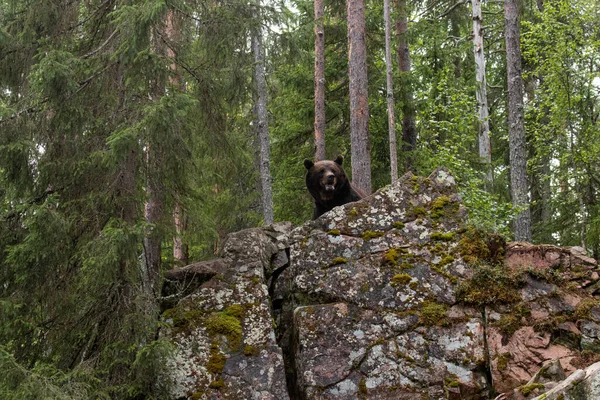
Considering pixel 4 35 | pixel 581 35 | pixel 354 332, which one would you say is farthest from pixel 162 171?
pixel 581 35

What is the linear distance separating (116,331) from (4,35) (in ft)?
15.4

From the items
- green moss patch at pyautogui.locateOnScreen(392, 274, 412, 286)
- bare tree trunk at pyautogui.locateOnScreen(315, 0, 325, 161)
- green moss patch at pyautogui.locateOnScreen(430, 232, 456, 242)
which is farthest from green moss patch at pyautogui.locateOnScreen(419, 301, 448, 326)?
bare tree trunk at pyautogui.locateOnScreen(315, 0, 325, 161)

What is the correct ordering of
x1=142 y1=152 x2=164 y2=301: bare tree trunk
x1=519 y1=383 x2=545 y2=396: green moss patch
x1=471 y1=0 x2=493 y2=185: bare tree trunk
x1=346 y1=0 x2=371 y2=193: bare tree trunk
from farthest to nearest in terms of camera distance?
x1=471 y1=0 x2=493 y2=185: bare tree trunk → x1=346 y1=0 x2=371 y2=193: bare tree trunk → x1=142 y1=152 x2=164 y2=301: bare tree trunk → x1=519 y1=383 x2=545 y2=396: green moss patch

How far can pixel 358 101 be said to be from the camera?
1448 cm

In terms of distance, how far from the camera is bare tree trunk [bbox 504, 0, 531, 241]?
14.6 m

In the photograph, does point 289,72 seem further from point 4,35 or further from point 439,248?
point 439,248

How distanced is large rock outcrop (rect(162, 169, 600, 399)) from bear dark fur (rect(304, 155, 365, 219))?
185 centimetres

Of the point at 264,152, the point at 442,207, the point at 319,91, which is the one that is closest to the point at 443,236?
the point at 442,207

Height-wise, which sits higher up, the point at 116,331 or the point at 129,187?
the point at 129,187

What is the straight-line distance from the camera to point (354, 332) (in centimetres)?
752

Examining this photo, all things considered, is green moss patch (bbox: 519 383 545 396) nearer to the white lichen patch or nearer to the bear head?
the white lichen patch

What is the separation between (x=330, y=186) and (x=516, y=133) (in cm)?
670

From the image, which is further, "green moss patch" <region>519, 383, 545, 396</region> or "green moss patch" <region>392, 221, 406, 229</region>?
"green moss patch" <region>392, 221, 406, 229</region>

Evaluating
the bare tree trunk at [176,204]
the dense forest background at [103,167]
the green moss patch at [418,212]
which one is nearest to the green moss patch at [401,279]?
the green moss patch at [418,212]
